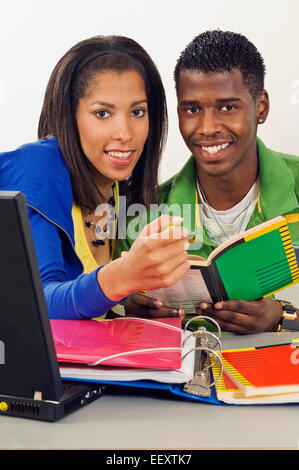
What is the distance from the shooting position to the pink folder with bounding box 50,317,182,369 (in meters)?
0.66

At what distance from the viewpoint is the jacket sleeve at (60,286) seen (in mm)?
863

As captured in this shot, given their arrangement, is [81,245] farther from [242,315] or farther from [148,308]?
[242,315]

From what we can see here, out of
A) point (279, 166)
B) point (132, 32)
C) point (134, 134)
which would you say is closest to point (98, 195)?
point (134, 134)

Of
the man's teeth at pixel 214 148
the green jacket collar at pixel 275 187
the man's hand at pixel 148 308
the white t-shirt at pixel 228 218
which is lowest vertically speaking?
the man's hand at pixel 148 308

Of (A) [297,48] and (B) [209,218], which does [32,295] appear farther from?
(A) [297,48]

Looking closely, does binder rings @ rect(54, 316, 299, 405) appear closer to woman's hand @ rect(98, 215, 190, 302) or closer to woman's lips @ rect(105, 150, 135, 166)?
woman's hand @ rect(98, 215, 190, 302)

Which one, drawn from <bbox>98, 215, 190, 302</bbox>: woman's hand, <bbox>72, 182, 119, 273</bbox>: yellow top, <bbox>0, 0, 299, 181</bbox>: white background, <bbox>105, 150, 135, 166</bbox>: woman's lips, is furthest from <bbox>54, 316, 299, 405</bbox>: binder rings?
<bbox>0, 0, 299, 181</bbox>: white background

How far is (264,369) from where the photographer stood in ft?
2.30

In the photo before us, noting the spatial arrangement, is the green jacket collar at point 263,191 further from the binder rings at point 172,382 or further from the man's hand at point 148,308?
the binder rings at point 172,382

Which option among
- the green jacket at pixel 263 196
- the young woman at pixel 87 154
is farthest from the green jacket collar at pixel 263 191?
the young woman at pixel 87 154

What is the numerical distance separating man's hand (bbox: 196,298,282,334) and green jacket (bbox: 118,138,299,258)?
0.41 metres

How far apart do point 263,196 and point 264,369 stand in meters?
0.88

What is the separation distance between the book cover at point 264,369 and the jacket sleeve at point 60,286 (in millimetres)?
220

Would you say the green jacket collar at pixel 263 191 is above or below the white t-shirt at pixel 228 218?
above
